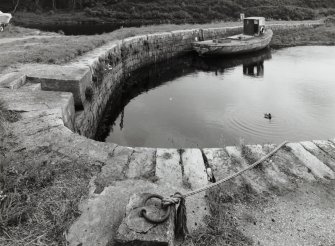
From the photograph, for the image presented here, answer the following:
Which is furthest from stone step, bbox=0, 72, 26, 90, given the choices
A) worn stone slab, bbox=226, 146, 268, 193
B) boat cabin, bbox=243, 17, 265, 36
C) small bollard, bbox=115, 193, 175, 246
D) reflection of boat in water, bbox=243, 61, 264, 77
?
boat cabin, bbox=243, 17, 265, 36

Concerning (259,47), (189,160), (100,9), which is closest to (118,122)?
(189,160)

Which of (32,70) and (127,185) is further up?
(32,70)

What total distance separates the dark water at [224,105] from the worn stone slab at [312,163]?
14.1ft

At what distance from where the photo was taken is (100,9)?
4250 centimetres

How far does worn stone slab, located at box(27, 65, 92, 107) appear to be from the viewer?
7.38m

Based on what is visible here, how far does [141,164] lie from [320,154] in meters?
2.68

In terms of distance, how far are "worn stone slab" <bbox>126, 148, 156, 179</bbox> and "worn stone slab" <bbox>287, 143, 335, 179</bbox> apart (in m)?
2.11

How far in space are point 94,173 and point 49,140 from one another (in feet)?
4.02

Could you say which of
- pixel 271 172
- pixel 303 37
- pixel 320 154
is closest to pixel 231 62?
pixel 303 37

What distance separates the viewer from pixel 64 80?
24.0 ft

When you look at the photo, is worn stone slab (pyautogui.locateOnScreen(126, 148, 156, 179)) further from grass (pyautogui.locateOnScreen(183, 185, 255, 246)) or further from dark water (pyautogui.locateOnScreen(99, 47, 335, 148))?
dark water (pyautogui.locateOnScreen(99, 47, 335, 148))

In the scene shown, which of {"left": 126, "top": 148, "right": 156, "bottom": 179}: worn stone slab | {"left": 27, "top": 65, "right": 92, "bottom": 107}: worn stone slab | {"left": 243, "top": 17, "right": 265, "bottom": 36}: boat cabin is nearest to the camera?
{"left": 126, "top": 148, "right": 156, "bottom": 179}: worn stone slab

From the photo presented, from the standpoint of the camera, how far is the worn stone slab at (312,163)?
4250 mm

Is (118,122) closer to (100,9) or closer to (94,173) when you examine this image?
(94,173)
